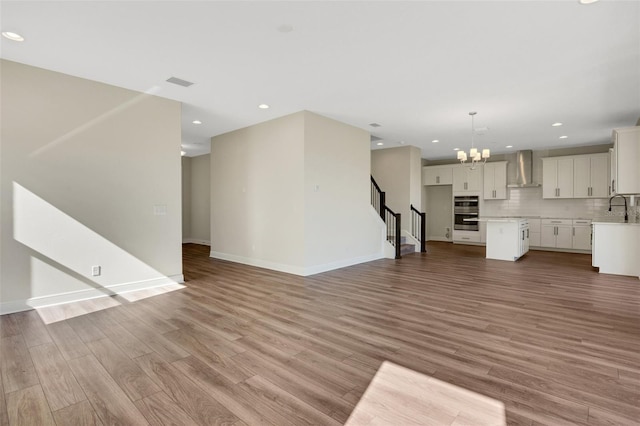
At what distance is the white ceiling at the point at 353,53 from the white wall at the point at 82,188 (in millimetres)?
353

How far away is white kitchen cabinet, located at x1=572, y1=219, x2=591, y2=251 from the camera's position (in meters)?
8.68

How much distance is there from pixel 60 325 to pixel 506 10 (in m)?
5.27

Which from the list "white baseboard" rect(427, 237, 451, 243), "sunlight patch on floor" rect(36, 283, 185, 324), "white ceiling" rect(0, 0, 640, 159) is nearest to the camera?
"white ceiling" rect(0, 0, 640, 159)

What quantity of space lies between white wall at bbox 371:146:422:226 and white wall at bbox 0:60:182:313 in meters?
6.05

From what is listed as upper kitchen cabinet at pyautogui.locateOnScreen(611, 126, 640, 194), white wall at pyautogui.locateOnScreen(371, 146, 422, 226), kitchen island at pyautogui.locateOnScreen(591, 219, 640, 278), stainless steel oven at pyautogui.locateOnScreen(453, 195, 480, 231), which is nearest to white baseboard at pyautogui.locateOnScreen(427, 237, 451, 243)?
stainless steel oven at pyautogui.locateOnScreen(453, 195, 480, 231)

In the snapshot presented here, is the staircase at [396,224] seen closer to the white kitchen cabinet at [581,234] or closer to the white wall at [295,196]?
the white wall at [295,196]

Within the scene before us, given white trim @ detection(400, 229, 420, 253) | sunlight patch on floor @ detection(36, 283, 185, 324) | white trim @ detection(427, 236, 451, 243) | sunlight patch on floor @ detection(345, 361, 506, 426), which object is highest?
white trim @ detection(400, 229, 420, 253)

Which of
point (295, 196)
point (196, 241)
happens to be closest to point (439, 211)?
point (295, 196)

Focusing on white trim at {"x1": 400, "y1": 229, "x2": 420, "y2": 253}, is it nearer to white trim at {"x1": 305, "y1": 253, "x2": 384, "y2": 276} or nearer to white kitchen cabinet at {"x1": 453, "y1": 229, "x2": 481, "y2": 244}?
white trim at {"x1": 305, "y1": 253, "x2": 384, "y2": 276}

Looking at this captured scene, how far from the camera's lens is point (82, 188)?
423 cm

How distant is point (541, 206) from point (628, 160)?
407 centimetres

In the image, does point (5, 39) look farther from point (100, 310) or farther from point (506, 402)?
point (506, 402)

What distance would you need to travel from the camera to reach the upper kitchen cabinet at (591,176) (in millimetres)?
8406

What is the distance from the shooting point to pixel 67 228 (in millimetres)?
4082
